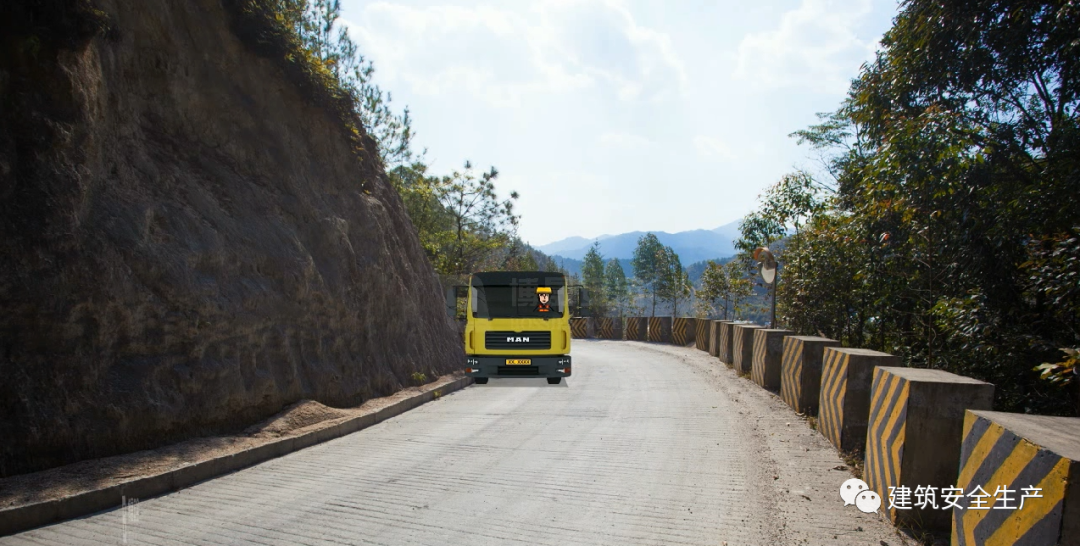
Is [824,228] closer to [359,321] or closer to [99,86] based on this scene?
[359,321]

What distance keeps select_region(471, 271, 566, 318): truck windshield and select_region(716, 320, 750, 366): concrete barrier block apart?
7.91 m

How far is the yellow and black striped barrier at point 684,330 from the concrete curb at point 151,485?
23.5 m

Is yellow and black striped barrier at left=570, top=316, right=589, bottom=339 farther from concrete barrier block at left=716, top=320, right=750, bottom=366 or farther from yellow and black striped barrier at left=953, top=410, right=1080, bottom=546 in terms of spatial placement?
yellow and black striped barrier at left=953, top=410, right=1080, bottom=546

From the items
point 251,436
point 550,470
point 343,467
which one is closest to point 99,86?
point 251,436

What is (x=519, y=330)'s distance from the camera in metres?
13.6

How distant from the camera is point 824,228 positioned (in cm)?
1655

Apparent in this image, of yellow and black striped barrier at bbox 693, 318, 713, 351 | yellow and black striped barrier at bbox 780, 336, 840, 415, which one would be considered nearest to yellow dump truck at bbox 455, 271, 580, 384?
yellow and black striped barrier at bbox 780, 336, 840, 415

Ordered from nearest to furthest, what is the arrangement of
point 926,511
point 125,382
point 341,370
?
point 926,511 < point 125,382 < point 341,370

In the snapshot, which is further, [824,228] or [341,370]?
[824,228]

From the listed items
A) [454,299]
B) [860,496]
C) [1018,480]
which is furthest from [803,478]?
[454,299]

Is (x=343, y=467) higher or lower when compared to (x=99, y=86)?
lower

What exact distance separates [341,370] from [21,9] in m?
6.70

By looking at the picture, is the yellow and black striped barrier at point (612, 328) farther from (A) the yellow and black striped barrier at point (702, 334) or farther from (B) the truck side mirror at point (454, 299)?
(B) the truck side mirror at point (454, 299)

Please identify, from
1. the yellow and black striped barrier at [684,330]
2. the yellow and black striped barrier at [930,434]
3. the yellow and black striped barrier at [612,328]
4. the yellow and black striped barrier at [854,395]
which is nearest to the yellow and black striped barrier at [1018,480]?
the yellow and black striped barrier at [930,434]
